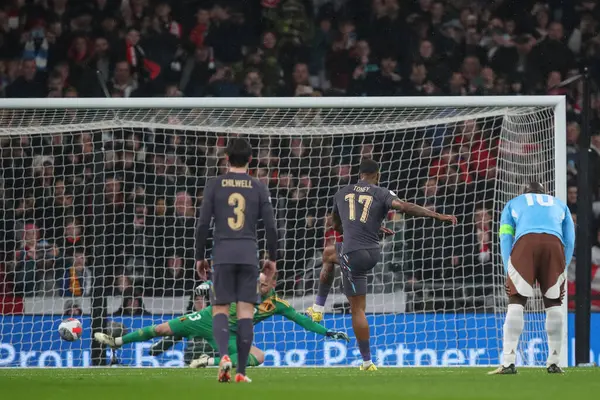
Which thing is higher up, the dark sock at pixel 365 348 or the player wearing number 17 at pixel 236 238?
the player wearing number 17 at pixel 236 238

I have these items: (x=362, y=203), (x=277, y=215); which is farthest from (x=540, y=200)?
(x=277, y=215)

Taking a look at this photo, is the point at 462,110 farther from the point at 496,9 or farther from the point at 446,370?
the point at 496,9

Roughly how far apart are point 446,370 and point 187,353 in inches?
134

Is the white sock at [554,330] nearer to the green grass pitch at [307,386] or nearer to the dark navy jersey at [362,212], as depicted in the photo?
the green grass pitch at [307,386]

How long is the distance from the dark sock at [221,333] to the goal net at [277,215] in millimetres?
3919

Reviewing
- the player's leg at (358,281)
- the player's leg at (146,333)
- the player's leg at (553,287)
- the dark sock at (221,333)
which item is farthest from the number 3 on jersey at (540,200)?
the player's leg at (146,333)

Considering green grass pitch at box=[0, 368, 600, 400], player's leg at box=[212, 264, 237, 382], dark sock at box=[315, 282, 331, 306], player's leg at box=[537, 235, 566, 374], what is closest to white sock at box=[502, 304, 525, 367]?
green grass pitch at box=[0, 368, 600, 400]

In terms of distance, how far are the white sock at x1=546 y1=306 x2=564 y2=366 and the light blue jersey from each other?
473 millimetres

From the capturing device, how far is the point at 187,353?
1276 cm

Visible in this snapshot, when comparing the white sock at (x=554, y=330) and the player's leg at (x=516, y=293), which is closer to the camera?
the player's leg at (x=516, y=293)

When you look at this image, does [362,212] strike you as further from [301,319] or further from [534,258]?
[534,258]

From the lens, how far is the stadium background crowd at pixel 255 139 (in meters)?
13.1

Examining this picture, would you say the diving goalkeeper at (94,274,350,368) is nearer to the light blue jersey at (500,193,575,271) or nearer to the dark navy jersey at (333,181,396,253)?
the dark navy jersey at (333,181,396,253)

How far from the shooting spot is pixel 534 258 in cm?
948
